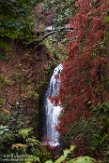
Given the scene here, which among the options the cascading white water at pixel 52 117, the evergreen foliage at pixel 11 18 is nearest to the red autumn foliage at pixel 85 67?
the cascading white water at pixel 52 117

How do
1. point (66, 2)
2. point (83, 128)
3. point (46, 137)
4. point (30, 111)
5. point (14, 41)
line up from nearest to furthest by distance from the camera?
point (83, 128) < point (46, 137) < point (30, 111) < point (14, 41) < point (66, 2)

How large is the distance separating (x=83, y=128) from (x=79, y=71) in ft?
5.05

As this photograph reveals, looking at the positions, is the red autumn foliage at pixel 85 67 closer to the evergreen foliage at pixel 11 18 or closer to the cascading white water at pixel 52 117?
the cascading white water at pixel 52 117

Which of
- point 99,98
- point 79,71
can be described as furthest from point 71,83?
point 99,98

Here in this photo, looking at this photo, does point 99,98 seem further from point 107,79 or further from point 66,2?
point 66,2

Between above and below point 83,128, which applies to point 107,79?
above

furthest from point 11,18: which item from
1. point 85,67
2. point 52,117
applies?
point 52,117

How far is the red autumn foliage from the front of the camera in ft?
29.4

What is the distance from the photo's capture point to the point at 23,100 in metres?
15.8

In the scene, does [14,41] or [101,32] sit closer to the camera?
[101,32]

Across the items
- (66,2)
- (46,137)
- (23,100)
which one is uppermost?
(66,2)

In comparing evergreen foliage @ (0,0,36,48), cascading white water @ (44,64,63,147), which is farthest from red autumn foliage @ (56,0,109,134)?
evergreen foliage @ (0,0,36,48)

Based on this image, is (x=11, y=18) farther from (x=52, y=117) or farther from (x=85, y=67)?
(x=52, y=117)

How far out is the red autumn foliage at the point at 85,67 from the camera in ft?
29.4
